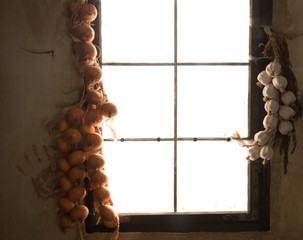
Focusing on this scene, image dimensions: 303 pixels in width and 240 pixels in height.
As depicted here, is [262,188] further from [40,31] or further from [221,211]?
[40,31]

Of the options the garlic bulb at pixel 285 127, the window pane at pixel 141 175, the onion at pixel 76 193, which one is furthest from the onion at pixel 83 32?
the garlic bulb at pixel 285 127

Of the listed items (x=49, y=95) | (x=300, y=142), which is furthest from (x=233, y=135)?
(x=49, y=95)

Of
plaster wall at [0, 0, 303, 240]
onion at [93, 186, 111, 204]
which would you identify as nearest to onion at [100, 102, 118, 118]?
plaster wall at [0, 0, 303, 240]

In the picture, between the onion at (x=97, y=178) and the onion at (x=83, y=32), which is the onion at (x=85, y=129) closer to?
the onion at (x=97, y=178)

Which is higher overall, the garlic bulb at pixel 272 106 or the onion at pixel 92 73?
the onion at pixel 92 73

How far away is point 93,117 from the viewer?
1.23m

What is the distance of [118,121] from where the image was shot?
53.6 inches

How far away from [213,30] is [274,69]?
0.83 ft

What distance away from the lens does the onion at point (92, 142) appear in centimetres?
121

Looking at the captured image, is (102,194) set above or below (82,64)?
below

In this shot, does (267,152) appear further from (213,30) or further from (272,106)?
(213,30)

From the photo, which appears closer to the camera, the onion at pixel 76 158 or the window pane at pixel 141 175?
the onion at pixel 76 158

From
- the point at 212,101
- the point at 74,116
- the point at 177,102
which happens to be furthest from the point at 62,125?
the point at 212,101

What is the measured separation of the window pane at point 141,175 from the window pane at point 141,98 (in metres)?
0.05
